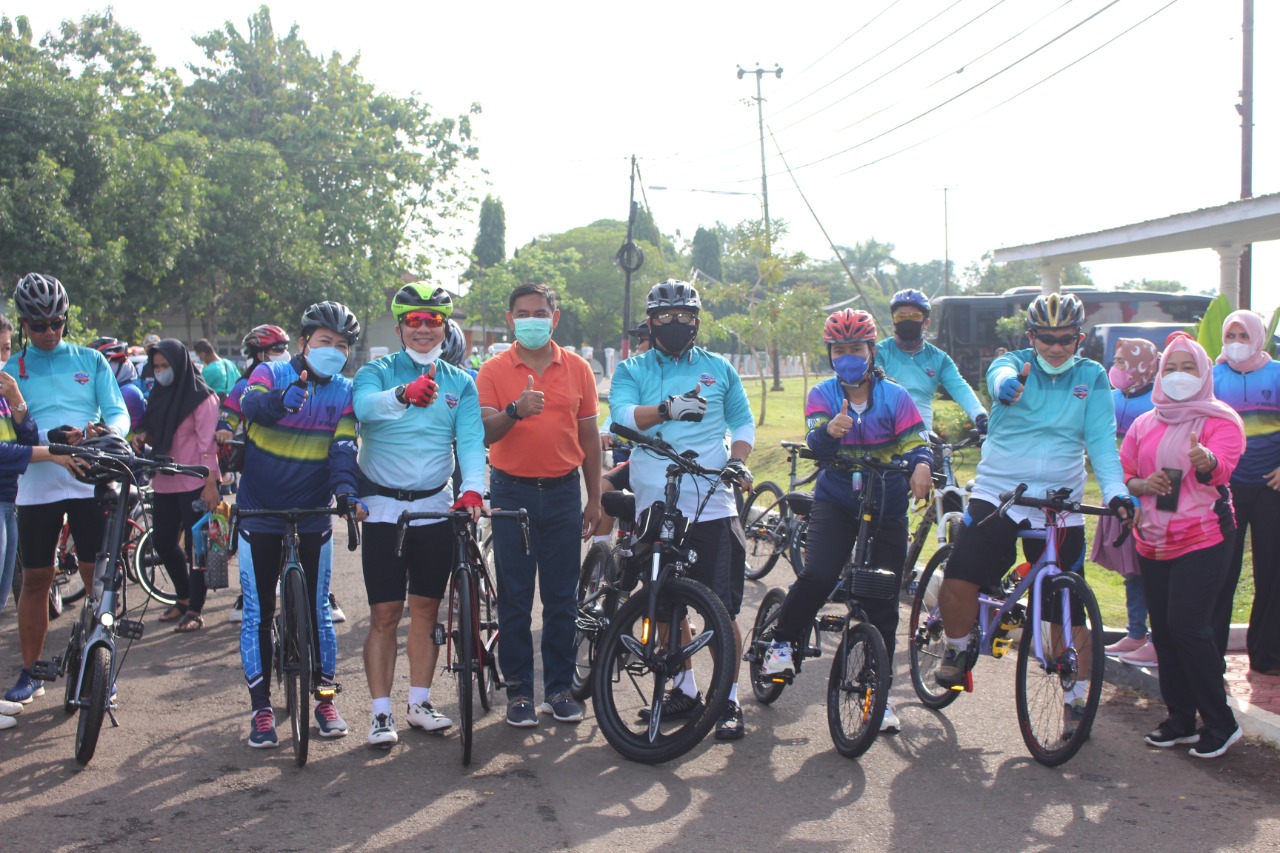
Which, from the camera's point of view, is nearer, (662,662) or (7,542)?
(662,662)

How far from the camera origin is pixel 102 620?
544 centimetres

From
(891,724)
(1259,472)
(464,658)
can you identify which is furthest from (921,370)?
(464,658)

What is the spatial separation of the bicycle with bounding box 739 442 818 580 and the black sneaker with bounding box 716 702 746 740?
3.42 m

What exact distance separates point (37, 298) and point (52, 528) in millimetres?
1151

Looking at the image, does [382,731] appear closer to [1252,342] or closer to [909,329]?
[909,329]

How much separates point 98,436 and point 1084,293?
32.6 metres

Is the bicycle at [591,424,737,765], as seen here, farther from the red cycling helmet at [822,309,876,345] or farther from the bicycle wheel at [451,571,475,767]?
the red cycling helmet at [822,309,876,345]

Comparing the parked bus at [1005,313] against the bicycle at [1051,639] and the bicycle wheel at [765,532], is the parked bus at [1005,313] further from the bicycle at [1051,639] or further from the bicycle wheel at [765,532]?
the bicycle at [1051,639]

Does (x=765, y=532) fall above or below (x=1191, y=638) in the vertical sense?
below

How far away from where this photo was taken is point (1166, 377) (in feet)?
19.0

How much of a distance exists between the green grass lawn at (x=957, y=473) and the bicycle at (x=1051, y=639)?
2448 mm

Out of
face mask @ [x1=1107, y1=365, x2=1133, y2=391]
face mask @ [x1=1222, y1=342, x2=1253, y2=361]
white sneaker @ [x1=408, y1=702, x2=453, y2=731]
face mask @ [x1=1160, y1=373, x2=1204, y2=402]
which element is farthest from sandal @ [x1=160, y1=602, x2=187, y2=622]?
face mask @ [x1=1222, y1=342, x2=1253, y2=361]

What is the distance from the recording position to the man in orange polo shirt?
5.94 m

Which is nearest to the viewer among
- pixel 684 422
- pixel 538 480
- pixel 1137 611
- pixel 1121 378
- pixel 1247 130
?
pixel 538 480
